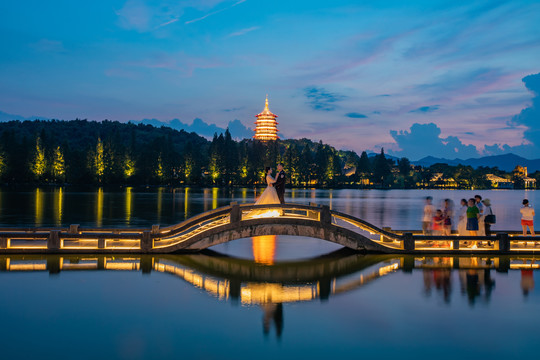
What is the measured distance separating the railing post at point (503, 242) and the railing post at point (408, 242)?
3365 mm

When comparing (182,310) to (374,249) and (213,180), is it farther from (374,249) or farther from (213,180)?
(213,180)

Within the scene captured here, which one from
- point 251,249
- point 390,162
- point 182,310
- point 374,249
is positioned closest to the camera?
point 182,310

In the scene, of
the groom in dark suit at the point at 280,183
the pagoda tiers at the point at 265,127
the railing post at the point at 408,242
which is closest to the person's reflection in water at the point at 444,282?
the railing post at the point at 408,242

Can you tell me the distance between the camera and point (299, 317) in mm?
10383

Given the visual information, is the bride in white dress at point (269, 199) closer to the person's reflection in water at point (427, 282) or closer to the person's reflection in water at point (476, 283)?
the person's reflection in water at point (427, 282)

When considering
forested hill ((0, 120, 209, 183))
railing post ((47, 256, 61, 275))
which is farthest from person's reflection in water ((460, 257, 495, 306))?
forested hill ((0, 120, 209, 183))

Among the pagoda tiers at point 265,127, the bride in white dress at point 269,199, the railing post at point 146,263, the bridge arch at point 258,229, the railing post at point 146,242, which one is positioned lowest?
the railing post at point 146,263

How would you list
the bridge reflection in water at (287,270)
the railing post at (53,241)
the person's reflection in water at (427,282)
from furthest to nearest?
1. the railing post at (53,241)
2. the person's reflection in water at (427,282)
3. the bridge reflection in water at (287,270)

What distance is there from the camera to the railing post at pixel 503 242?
719 inches

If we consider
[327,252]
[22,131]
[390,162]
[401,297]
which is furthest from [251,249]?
[22,131]

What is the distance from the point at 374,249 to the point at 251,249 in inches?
208

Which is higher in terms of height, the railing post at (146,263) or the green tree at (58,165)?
the green tree at (58,165)

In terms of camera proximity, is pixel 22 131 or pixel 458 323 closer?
pixel 458 323

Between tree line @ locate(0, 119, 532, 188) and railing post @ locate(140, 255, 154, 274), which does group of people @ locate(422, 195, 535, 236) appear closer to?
railing post @ locate(140, 255, 154, 274)
